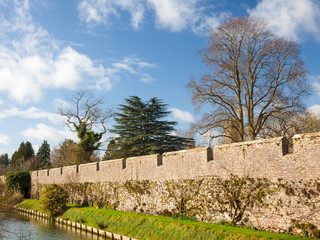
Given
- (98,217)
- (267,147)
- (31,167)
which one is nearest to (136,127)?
(98,217)

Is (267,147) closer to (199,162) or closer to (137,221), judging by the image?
(199,162)

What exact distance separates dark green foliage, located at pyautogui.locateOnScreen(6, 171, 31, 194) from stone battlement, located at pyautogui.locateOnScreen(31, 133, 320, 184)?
16.3 meters

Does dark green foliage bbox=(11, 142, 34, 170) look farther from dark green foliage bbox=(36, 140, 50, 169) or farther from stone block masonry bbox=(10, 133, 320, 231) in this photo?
stone block masonry bbox=(10, 133, 320, 231)

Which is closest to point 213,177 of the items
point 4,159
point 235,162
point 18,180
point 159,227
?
point 235,162

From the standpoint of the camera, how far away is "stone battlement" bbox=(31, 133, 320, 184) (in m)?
8.84

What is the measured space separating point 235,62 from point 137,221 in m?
11.8

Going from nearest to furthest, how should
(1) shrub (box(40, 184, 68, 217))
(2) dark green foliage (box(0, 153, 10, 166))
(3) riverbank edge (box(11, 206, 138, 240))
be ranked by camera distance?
1. (3) riverbank edge (box(11, 206, 138, 240))
2. (1) shrub (box(40, 184, 68, 217))
3. (2) dark green foliage (box(0, 153, 10, 166))

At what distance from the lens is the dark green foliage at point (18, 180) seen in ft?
Result: 97.5

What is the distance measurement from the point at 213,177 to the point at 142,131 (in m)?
16.6

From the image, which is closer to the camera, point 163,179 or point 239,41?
point 163,179

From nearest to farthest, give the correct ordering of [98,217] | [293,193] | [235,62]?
[293,193]
[98,217]
[235,62]

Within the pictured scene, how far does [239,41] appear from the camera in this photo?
20062 millimetres

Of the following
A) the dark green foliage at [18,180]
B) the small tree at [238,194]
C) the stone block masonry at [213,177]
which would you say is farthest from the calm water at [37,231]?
the dark green foliage at [18,180]

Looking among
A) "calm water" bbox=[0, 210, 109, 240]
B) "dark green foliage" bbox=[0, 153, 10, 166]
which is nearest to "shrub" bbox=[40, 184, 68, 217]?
"calm water" bbox=[0, 210, 109, 240]
